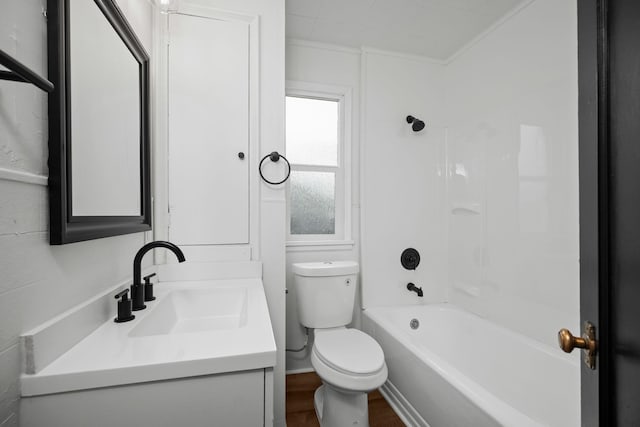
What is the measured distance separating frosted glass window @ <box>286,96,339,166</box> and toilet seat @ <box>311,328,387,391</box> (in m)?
1.23

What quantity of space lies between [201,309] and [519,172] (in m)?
1.85

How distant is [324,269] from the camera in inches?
68.7

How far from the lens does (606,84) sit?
48cm

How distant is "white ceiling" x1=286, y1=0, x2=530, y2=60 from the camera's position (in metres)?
1.66

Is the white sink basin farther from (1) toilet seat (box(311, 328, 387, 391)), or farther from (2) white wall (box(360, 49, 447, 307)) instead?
(2) white wall (box(360, 49, 447, 307))

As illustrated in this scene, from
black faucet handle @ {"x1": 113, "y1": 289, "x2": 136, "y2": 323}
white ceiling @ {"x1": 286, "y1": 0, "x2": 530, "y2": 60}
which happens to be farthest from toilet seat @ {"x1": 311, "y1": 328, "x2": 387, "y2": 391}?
white ceiling @ {"x1": 286, "y1": 0, "x2": 530, "y2": 60}

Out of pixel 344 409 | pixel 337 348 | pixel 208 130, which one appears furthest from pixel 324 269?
pixel 208 130

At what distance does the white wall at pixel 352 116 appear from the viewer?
1.96 meters

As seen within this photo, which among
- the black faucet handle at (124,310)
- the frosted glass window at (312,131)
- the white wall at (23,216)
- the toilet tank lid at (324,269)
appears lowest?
the toilet tank lid at (324,269)

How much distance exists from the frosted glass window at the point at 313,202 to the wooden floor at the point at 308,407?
101 centimetres

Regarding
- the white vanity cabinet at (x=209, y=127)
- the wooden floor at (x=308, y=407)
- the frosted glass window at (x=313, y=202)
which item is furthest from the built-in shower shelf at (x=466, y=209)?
the white vanity cabinet at (x=209, y=127)

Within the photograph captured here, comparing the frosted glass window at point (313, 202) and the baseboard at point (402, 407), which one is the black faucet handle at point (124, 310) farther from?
the baseboard at point (402, 407)

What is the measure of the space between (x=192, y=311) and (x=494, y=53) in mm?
2295

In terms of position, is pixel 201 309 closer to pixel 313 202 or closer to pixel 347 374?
pixel 347 374
